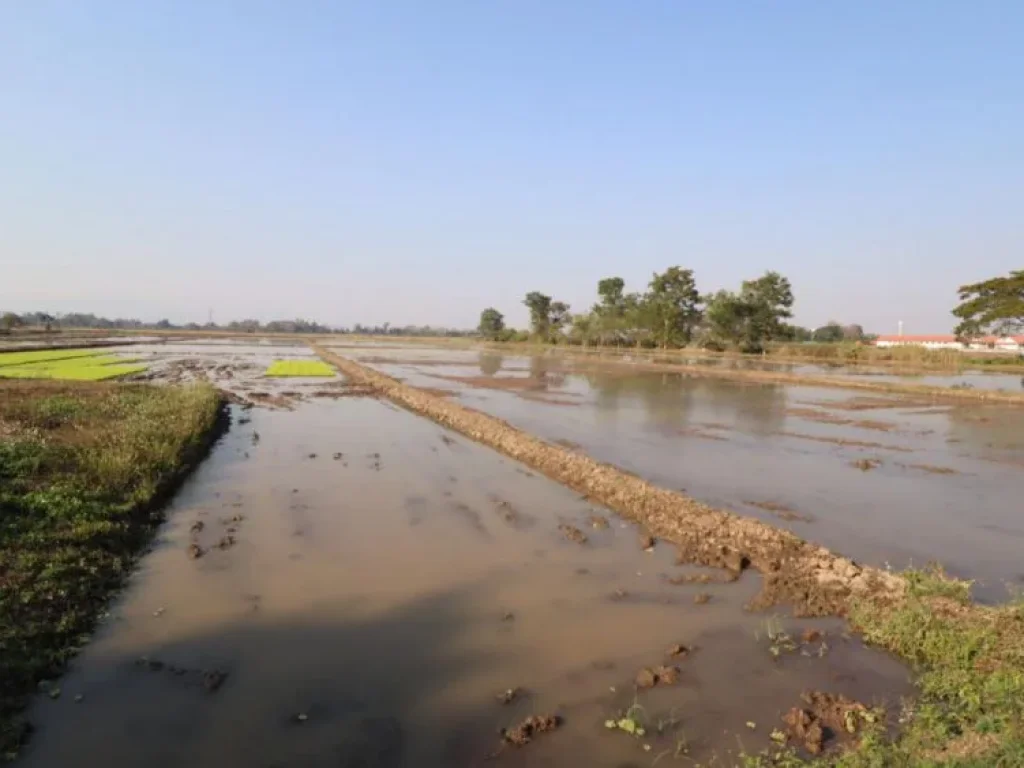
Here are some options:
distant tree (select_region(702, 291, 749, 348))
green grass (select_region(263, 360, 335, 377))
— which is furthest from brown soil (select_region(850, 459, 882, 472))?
distant tree (select_region(702, 291, 749, 348))

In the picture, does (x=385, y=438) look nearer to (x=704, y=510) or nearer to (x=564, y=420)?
(x=564, y=420)

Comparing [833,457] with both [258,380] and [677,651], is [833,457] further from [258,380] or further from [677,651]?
[258,380]

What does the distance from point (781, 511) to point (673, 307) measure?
5686cm

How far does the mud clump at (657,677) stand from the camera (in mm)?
4567

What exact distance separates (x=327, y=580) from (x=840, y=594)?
510cm

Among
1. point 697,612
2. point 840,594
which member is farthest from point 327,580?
point 840,594

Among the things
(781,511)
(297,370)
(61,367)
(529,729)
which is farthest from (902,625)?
(61,367)

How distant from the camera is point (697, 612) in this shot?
572 centimetres

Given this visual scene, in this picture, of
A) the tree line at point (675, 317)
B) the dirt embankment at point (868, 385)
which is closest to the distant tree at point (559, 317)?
the tree line at point (675, 317)

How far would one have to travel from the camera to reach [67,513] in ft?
23.0

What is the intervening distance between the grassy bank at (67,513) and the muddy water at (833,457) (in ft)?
25.6

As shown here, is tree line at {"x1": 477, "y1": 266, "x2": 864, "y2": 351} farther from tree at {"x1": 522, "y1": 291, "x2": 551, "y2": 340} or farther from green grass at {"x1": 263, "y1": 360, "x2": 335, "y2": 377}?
green grass at {"x1": 263, "y1": 360, "x2": 335, "y2": 377}

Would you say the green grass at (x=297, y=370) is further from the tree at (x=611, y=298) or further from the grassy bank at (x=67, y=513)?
the tree at (x=611, y=298)

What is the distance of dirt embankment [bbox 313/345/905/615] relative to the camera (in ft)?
19.2
